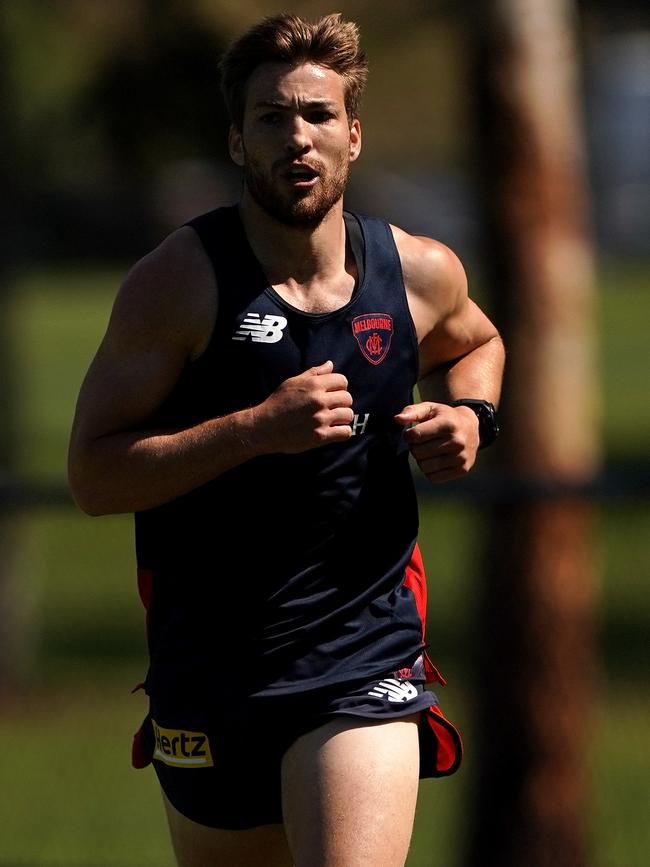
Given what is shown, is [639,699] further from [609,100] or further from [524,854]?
[609,100]

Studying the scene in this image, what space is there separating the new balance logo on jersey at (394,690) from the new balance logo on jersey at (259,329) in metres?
0.84

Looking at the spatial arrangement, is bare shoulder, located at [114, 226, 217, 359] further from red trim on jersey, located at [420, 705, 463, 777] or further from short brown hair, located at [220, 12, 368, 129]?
red trim on jersey, located at [420, 705, 463, 777]

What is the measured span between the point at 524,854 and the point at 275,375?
5161mm

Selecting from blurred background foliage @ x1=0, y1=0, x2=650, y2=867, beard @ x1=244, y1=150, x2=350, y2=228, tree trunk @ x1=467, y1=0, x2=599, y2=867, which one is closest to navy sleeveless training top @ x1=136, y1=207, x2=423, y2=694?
beard @ x1=244, y1=150, x2=350, y2=228

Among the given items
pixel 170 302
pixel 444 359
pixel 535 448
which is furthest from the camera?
pixel 535 448

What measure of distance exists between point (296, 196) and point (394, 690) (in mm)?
1153

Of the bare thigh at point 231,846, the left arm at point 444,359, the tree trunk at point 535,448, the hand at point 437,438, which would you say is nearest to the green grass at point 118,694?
the tree trunk at point 535,448

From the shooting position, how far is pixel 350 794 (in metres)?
3.65

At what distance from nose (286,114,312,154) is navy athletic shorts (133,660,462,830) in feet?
3.97

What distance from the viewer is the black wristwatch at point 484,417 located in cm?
397

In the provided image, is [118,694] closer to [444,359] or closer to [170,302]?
[444,359]

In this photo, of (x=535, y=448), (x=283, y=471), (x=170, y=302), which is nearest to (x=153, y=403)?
(x=170, y=302)

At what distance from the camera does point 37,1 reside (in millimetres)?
11844

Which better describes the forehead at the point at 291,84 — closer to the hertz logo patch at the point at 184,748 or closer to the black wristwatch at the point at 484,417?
the black wristwatch at the point at 484,417
